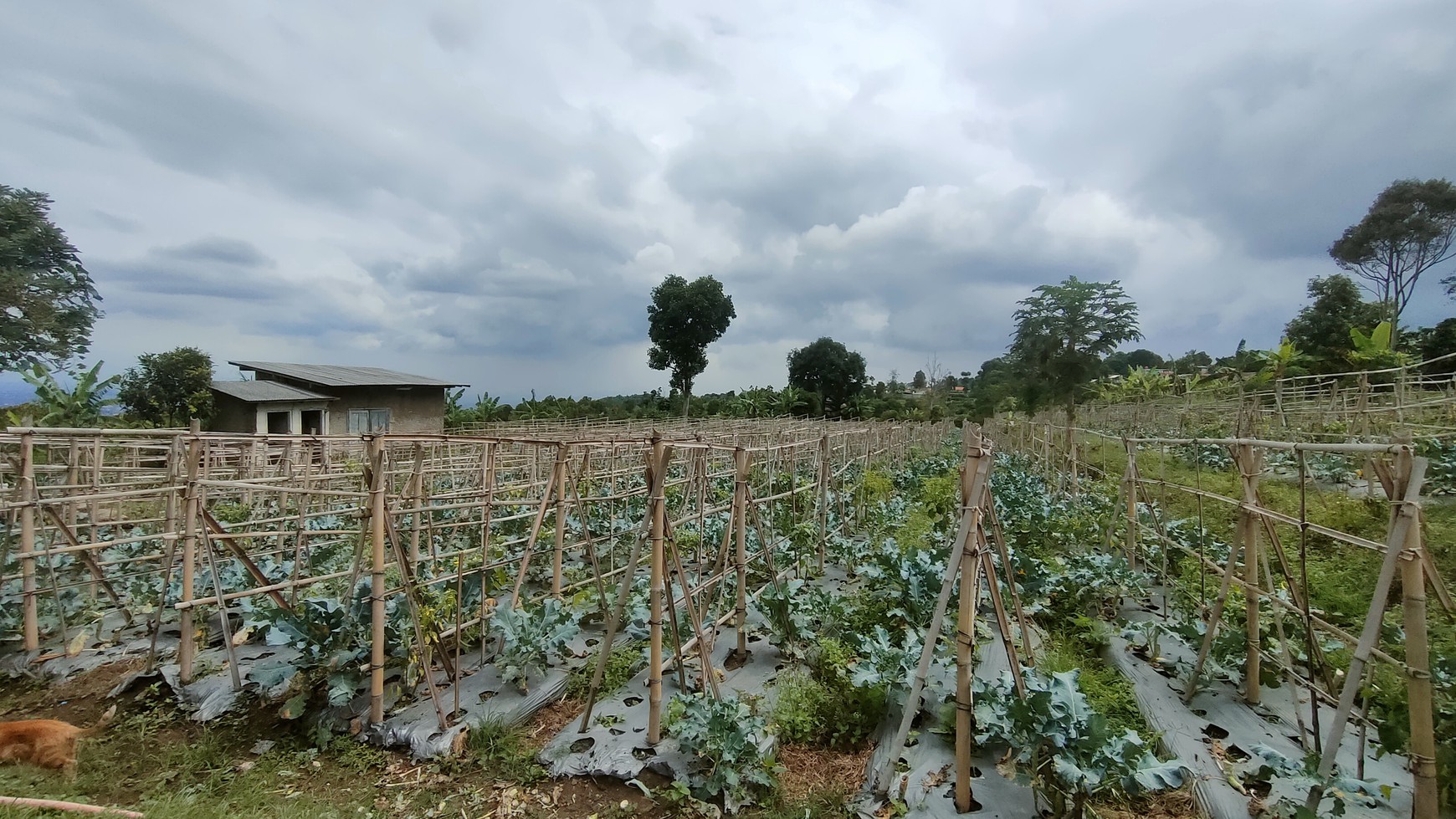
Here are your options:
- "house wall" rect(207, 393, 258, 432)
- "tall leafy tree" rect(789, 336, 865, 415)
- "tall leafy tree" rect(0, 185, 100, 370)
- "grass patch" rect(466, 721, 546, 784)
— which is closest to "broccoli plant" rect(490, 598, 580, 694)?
"grass patch" rect(466, 721, 546, 784)

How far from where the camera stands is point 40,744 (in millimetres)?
3451

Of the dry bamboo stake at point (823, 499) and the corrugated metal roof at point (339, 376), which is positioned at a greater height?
the corrugated metal roof at point (339, 376)

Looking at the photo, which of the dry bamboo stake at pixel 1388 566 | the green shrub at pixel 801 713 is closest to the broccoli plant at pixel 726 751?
the green shrub at pixel 801 713

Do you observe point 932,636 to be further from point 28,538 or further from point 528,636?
point 28,538

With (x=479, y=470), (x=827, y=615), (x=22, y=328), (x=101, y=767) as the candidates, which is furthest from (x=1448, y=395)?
(x=22, y=328)

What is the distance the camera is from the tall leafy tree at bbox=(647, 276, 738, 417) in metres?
37.8

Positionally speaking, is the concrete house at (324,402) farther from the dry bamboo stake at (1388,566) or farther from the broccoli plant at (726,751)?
the dry bamboo stake at (1388,566)

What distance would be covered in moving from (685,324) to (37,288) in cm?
2775

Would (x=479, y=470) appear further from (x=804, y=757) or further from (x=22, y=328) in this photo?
(x=22, y=328)

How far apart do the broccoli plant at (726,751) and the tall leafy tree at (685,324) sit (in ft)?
111

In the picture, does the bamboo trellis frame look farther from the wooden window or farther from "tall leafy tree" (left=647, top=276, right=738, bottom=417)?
"tall leafy tree" (left=647, top=276, right=738, bottom=417)

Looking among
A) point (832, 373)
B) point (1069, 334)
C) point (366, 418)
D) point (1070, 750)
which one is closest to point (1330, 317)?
point (1069, 334)

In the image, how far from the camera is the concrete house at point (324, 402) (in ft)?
66.4

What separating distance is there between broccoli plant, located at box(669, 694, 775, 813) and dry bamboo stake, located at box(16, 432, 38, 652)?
16.9 feet
